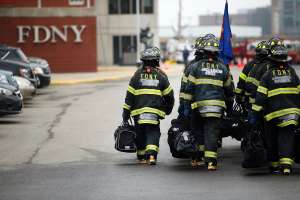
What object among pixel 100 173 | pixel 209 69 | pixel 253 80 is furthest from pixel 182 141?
pixel 253 80

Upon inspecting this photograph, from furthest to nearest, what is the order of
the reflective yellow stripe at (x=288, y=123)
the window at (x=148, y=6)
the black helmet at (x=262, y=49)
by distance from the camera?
1. the window at (x=148, y=6)
2. the black helmet at (x=262, y=49)
3. the reflective yellow stripe at (x=288, y=123)

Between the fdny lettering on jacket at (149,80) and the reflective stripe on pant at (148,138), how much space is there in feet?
1.90

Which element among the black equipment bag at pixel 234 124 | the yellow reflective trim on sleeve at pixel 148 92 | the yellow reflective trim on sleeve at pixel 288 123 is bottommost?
the black equipment bag at pixel 234 124

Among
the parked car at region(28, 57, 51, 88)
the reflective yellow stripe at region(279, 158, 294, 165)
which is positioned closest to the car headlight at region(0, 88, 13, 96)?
the reflective yellow stripe at region(279, 158, 294, 165)

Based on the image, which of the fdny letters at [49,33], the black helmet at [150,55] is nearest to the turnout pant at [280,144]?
the black helmet at [150,55]

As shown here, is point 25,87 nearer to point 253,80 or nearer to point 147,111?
point 147,111

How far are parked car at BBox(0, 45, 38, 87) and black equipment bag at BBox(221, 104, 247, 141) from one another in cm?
1431

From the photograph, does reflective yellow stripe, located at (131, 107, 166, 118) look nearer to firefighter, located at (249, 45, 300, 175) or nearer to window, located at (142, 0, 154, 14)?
firefighter, located at (249, 45, 300, 175)

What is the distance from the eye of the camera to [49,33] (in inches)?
1729

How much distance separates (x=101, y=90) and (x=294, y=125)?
20231 mm

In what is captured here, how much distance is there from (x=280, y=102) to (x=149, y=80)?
202 cm

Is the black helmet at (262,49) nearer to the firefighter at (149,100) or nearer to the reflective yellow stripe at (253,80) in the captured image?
the reflective yellow stripe at (253,80)

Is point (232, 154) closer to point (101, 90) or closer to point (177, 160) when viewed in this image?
point (177, 160)

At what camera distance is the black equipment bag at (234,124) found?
12938 mm
